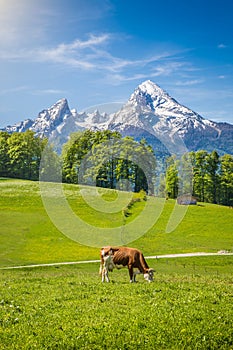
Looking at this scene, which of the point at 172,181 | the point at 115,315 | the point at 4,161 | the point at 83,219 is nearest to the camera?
the point at 115,315

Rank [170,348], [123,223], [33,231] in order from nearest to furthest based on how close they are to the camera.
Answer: [170,348]
[33,231]
[123,223]

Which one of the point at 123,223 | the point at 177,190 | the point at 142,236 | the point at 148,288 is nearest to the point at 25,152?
the point at 177,190

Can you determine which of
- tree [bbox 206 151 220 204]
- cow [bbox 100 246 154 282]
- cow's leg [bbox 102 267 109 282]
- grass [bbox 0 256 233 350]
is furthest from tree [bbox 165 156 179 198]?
grass [bbox 0 256 233 350]

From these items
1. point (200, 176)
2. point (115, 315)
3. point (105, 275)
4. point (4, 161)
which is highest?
point (4, 161)

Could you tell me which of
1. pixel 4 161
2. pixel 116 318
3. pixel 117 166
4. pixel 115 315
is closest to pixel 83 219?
pixel 117 166

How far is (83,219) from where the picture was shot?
7044 cm

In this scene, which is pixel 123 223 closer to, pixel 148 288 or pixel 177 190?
pixel 177 190

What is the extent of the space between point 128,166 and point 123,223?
33991 millimetres

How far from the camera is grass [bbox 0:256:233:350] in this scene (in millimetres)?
11203

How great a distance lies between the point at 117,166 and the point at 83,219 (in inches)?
1202

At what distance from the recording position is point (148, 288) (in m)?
18.1

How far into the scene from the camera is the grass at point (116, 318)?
36.8 feet

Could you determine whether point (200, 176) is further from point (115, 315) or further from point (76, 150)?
point (115, 315)

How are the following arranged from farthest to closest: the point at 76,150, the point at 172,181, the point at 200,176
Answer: the point at 76,150
the point at 200,176
the point at 172,181
